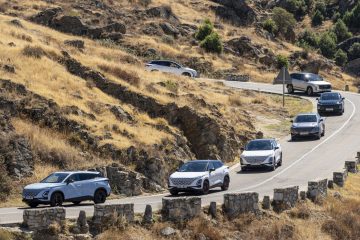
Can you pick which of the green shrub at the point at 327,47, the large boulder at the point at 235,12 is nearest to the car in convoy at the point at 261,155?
the large boulder at the point at 235,12

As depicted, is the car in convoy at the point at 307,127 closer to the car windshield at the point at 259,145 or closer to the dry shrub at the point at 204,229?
the car windshield at the point at 259,145

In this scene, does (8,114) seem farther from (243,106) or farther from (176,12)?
(176,12)

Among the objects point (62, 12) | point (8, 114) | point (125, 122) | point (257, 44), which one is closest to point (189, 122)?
point (125, 122)

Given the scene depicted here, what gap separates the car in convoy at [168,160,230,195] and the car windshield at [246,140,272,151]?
6.36m

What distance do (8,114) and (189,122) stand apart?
10.0 metres

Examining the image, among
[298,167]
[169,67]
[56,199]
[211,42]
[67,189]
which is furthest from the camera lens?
[211,42]

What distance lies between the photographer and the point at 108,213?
19547mm

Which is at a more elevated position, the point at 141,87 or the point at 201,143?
the point at 141,87

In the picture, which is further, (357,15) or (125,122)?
(357,15)

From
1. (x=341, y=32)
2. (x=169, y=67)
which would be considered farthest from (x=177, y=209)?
(x=341, y=32)

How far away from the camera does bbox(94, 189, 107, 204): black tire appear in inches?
966

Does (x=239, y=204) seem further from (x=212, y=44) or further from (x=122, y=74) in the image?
(x=212, y=44)

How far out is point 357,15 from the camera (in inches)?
4584

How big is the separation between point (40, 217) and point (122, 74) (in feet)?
71.7
